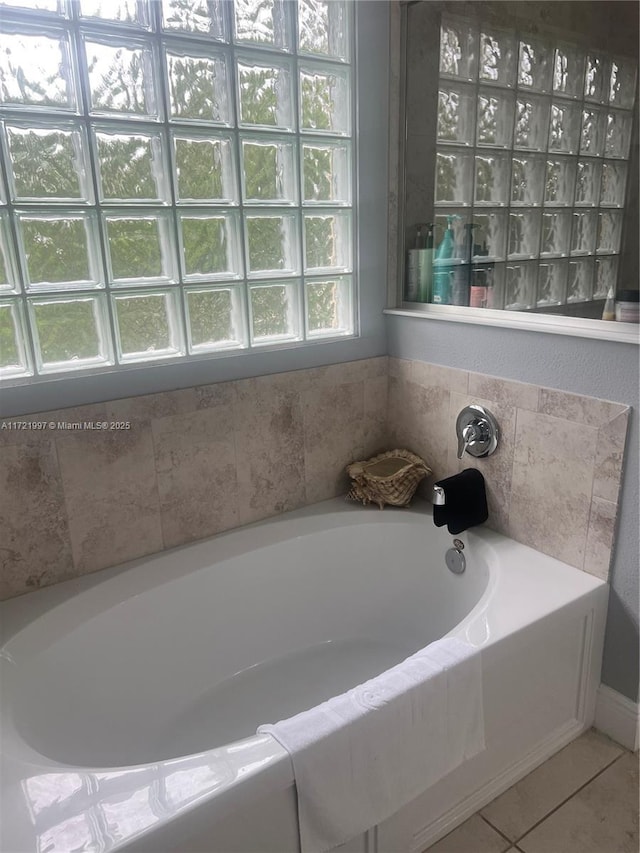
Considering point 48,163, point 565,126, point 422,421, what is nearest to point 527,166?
point 565,126

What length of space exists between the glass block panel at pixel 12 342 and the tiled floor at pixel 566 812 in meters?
1.47

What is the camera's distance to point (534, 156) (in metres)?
1.76

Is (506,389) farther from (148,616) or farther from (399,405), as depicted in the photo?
(148,616)

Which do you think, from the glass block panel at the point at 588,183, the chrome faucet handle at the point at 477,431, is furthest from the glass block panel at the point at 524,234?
the chrome faucet handle at the point at 477,431

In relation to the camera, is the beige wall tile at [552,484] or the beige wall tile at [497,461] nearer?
the beige wall tile at [552,484]

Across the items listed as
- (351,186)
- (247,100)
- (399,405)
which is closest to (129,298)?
(247,100)

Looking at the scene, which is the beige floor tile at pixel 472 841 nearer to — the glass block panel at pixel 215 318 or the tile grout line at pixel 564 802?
the tile grout line at pixel 564 802

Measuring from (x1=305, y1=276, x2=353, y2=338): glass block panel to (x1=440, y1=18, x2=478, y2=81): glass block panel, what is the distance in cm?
67

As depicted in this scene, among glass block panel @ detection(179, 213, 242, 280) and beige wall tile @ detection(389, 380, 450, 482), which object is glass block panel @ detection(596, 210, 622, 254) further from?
glass block panel @ detection(179, 213, 242, 280)

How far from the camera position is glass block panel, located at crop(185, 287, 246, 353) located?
174cm

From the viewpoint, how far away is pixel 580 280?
5.57ft

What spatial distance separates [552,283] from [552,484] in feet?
1.83

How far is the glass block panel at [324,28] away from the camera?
1748 millimetres

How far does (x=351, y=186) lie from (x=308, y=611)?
132cm
